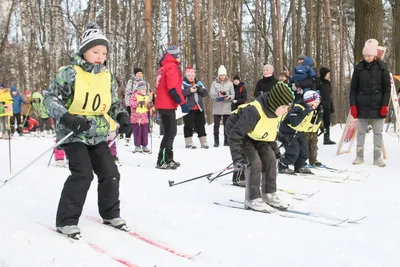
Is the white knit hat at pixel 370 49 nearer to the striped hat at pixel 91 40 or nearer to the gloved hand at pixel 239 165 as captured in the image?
the gloved hand at pixel 239 165

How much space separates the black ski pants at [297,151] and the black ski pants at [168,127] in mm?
1855

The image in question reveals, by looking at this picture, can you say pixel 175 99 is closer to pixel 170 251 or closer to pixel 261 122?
pixel 261 122

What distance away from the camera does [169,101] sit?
686 centimetres

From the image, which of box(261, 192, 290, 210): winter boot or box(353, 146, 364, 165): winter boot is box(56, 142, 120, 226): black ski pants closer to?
box(261, 192, 290, 210): winter boot

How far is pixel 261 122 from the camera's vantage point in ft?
14.4

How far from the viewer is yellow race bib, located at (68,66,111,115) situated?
129 inches

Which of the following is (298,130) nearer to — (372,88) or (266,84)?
(372,88)

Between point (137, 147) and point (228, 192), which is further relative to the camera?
point (137, 147)

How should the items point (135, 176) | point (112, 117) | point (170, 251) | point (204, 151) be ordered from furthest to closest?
point (204, 151) < point (135, 176) < point (112, 117) < point (170, 251)

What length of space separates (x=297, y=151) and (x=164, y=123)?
2227mm

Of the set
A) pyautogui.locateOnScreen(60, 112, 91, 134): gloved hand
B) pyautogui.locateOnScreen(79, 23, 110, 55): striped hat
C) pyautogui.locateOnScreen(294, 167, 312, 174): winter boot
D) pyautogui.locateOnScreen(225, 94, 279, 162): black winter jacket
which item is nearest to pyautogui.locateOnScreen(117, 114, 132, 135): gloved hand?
pyautogui.locateOnScreen(60, 112, 91, 134): gloved hand

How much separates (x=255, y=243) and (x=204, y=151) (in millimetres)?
5796

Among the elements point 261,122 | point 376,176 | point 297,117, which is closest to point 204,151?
point 297,117

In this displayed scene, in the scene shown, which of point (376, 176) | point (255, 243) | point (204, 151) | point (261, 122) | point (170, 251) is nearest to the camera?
point (170, 251)
